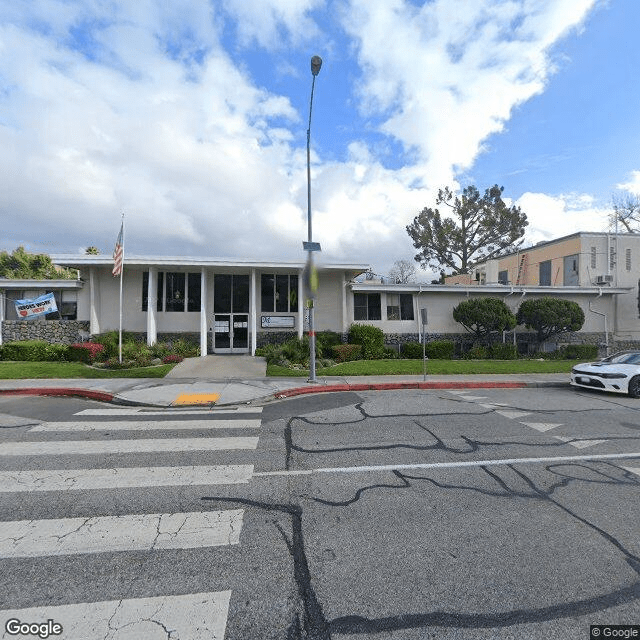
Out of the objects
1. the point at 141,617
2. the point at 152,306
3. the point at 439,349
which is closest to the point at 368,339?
the point at 439,349

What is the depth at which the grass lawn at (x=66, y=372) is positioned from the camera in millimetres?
11891

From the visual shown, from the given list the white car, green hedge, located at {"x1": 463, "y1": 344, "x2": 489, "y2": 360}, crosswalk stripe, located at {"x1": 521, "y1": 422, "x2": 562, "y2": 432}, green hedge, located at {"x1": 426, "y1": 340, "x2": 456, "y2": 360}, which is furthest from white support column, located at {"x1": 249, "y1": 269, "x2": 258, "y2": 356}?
crosswalk stripe, located at {"x1": 521, "y1": 422, "x2": 562, "y2": 432}

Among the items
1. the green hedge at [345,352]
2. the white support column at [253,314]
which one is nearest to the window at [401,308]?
the green hedge at [345,352]

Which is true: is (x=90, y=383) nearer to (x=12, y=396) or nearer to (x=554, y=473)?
(x=12, y=396)

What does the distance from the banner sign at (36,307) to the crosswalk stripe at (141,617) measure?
19369 millimetres

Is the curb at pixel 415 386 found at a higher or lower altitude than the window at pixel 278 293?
lower

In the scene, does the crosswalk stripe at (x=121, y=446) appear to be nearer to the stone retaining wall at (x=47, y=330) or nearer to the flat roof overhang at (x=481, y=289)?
the stone retaining wall at (x=47, y=330)

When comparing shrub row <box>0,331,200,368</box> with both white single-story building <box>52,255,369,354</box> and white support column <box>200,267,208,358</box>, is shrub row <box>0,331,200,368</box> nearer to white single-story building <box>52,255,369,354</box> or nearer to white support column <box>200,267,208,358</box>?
white support column <box>200,267,208,358</box>

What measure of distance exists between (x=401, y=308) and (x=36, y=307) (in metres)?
18.4

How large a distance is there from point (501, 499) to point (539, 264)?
1218 inches

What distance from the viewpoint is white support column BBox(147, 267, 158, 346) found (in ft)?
57.9

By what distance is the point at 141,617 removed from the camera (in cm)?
232

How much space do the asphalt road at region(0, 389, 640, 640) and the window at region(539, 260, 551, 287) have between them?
25848 mm

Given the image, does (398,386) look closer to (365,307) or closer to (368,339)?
(368,339)
